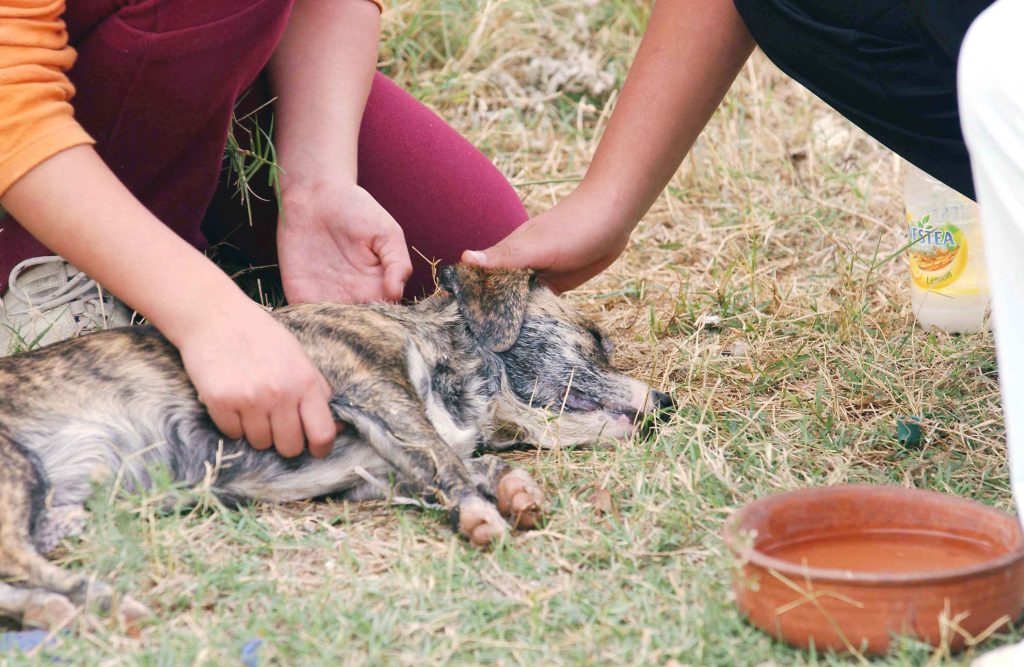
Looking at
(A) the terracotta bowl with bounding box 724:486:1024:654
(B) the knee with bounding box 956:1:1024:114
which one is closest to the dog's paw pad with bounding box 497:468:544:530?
(A) the terracotta bowl with bounding box 724:486:1024:654

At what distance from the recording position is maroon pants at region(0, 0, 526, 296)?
3.55m

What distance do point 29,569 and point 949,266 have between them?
3239 millimetres

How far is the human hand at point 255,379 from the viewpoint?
295cm

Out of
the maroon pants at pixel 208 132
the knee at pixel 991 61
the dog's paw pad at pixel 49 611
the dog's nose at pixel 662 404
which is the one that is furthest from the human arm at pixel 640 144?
the dog's paw pad at pixel 49 611

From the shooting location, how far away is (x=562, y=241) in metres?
3.86

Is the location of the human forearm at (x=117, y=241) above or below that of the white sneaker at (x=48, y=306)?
above

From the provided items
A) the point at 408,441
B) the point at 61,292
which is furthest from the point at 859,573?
the point at 61,292

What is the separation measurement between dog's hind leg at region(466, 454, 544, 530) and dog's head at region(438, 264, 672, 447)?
34 cm

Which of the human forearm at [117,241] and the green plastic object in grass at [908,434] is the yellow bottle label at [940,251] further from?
the human forearm at [117,241]

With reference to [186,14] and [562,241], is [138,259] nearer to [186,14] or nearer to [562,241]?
[186,14]

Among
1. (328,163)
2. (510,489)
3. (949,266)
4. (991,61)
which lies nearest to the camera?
(991,61)

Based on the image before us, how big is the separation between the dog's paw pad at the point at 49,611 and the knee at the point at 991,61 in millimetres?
2072

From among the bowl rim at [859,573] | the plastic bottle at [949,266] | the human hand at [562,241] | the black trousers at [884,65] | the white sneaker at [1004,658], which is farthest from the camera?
the plastic bottle at [949,266]

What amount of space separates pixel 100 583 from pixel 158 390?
678mm
